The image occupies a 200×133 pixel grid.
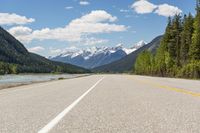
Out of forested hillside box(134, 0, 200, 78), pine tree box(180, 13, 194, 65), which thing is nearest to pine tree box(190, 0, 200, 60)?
forested hillside box(134, 0, 200, 78)

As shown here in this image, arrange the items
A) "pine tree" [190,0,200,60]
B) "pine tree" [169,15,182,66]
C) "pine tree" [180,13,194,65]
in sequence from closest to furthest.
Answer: "pine tree" [190,0,200,60] < "pine tree" [180,13,194,65] < "pine tree" [169,15,182,66]

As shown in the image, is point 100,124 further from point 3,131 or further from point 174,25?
point 174,25

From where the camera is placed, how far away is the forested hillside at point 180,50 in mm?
73438

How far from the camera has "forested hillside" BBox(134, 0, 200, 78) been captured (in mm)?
73438

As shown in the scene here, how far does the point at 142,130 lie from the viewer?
7.09 meters

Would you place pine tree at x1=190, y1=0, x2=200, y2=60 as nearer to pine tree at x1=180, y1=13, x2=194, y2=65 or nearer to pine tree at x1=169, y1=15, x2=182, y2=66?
pine tree at x1=180, y1=13, x2=194, y2=65

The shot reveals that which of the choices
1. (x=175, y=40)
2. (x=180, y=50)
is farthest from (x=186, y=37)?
(x=175, y=40)

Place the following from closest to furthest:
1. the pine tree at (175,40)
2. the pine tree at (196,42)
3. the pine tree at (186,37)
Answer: the pine tree at (196,42), the pine tree at (186,37), the pine tree at (175,40)

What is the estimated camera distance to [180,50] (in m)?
92.4

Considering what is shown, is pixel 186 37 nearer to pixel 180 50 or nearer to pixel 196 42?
pixel 180 50

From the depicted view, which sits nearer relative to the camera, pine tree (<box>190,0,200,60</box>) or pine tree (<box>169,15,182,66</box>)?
pine tree (<box>190,0,200,60</box>)

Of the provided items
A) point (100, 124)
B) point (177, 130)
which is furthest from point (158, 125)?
point (100, 124)

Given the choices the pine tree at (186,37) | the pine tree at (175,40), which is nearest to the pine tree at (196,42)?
the pine tree at (186,37)

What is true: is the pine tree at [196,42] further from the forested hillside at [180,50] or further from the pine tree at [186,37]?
the pine tree at [186,37]
